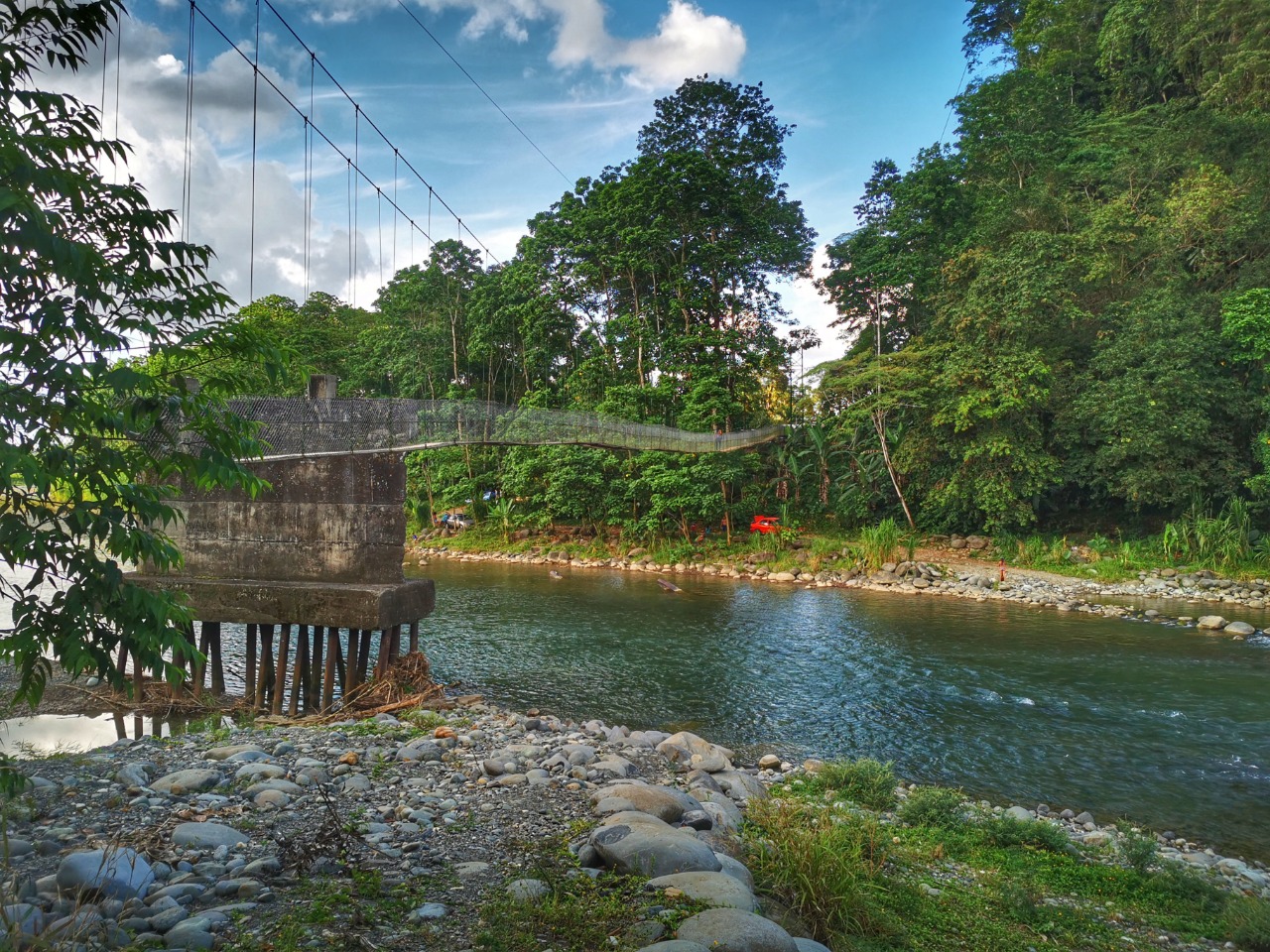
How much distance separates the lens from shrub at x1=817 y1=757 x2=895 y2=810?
6043 mm

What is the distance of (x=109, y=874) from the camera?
3.06m

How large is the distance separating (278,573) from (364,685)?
5.59 feet

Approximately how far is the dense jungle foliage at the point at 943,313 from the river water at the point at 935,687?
5.95m

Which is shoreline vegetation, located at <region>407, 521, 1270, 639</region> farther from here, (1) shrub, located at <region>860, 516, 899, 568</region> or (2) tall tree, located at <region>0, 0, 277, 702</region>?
(2) tall tree, located at <region>0, 0, 277, 702</region>

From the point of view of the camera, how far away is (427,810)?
444 cm

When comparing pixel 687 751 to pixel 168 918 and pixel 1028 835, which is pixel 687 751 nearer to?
pixel 1028 835

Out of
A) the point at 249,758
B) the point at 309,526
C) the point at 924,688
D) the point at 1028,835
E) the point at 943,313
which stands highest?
the point at 943,313

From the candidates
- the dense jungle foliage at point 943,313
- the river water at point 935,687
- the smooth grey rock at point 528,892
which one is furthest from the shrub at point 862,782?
the dense jungle foliage at point 943,313

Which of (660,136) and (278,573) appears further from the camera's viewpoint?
(660,136)

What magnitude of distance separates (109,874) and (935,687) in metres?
9.52

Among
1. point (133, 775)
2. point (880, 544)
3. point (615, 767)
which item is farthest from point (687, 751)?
point (880, 544)

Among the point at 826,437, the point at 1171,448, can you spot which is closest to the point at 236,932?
the point at 1171,448

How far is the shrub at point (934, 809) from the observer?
5.59m

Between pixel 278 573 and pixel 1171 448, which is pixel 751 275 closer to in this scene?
pixel 1171 448
